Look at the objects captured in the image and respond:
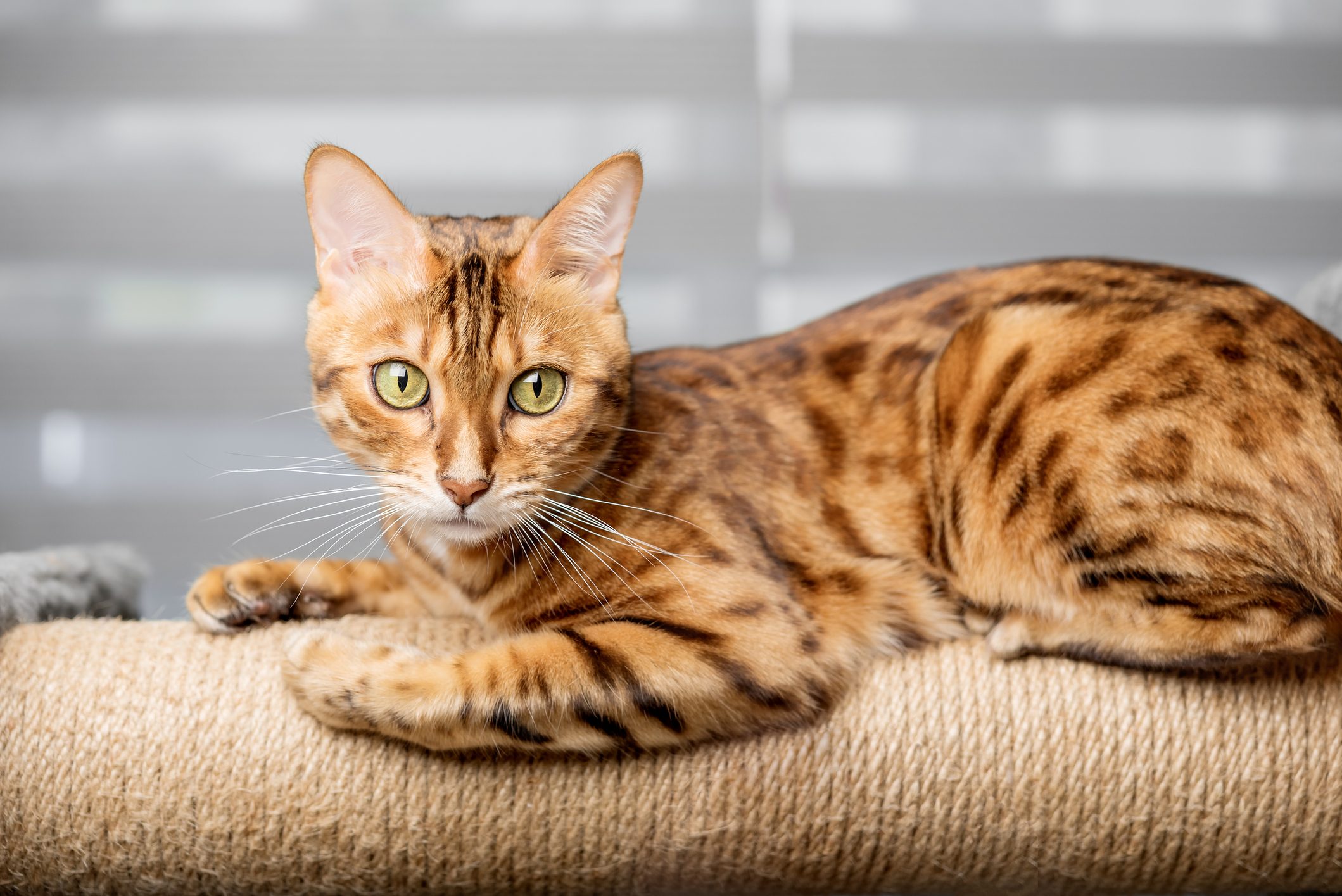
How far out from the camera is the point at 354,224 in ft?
5.08

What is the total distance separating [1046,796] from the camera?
4.76 feet

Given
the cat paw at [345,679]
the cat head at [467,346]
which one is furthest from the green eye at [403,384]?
the cat paw at [345,679]

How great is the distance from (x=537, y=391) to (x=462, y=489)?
21 cm

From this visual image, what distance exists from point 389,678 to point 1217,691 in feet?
3.78

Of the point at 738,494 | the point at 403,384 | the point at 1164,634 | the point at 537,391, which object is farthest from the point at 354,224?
the point at 1164,634

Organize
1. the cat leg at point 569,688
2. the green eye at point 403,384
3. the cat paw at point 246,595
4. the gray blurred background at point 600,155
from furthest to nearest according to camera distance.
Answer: the gray blurred background at point 600,155 < the cat paw at point 246,595 < the green eye at point 403,384 < the cat leg at point 569,688

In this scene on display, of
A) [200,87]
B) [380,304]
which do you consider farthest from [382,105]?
[380,304]

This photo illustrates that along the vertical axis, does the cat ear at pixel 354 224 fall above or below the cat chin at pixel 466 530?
above

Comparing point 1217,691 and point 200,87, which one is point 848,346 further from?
point 200,87

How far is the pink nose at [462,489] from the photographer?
138cm

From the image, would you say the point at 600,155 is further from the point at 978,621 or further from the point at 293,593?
the point at 978,621

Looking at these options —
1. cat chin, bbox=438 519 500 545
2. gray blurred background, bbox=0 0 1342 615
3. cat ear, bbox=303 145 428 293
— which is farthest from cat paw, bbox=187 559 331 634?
gray blurred background, bbox=0 0 1342 615

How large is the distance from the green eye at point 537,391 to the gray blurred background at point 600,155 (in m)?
1.72

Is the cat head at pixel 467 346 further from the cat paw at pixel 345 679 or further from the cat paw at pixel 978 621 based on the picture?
the cat paw at pixel 978 621
